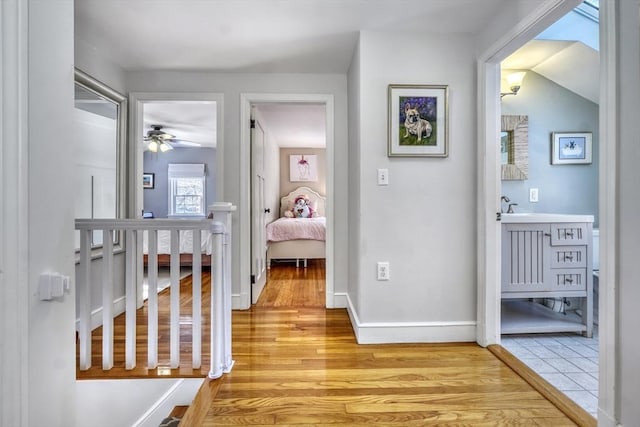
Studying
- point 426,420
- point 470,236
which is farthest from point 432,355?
point 470,236

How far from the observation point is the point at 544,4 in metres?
1.64

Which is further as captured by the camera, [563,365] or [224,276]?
[563,365]

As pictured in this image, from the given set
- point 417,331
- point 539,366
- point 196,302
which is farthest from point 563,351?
point 196,302

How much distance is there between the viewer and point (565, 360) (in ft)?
6.80

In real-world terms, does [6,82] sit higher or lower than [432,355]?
higher

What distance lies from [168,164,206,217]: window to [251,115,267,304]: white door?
409cm

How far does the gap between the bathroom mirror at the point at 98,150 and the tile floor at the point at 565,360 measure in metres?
3.13

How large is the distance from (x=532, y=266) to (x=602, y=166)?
132cm

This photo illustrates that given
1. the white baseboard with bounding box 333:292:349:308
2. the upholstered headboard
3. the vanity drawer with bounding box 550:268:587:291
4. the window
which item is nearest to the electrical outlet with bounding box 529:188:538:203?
the vanity drawer with bounding box 550:268:587:291

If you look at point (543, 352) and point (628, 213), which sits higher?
point (628, 213)

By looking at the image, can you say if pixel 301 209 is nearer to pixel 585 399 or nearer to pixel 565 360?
pixel 565 360

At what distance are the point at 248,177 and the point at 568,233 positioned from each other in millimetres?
2626

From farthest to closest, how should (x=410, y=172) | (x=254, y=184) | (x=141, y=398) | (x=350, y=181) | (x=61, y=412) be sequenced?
1. (x=254, y=184)
2. (x=350, y=181)
3. (x=410, y=172)
4. (x=141, y=398)
5. (x=61, y=412)

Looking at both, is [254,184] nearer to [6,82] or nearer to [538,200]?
[6,82]
